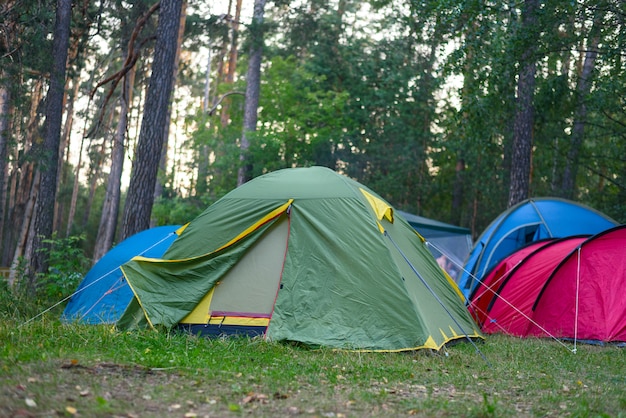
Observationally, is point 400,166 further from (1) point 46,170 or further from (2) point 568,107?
(1) point 46,170

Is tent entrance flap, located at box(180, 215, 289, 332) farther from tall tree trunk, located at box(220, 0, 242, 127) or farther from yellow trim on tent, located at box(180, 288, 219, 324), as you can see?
tall tree trunk, located at box(220, 0, 242, 127)

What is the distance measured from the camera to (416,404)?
4703 mm

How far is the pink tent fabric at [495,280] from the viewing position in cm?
995

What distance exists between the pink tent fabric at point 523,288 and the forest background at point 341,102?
10.0ft

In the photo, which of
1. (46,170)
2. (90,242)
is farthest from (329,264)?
(90,242)

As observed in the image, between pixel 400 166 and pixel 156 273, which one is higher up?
pixel 400 166

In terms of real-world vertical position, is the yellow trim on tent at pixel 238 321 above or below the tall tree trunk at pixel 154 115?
below

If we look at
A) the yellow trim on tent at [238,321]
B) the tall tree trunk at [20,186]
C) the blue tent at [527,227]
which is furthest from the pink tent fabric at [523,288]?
the tall tree trunk at [20,186]

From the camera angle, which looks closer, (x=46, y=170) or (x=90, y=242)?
(x=46, y=170)

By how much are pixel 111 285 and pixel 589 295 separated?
598cm

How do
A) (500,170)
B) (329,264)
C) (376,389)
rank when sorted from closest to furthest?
(376,389) → (329,264) → (500,170)

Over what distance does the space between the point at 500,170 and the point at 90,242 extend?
21.6 m

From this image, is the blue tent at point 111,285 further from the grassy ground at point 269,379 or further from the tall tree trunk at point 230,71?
the tall tree trunk at point 230,71

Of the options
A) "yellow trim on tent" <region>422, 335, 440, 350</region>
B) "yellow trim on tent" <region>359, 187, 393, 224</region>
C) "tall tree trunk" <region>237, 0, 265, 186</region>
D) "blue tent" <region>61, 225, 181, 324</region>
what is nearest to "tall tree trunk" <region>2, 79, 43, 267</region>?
A: "tall tree trunk" <region>237, 0, 265, 186</region>
